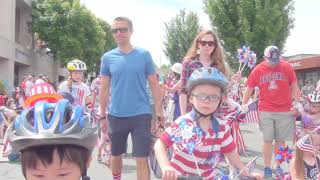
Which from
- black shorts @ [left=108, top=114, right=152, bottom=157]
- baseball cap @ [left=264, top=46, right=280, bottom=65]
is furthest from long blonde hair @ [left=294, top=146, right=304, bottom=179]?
baseball cap @ [left=264, top=46, right=280, bottom=65]

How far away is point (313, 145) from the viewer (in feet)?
19.1

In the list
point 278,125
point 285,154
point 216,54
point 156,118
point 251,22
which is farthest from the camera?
point 251,22

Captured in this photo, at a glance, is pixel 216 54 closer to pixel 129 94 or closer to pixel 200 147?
pixel 129 94

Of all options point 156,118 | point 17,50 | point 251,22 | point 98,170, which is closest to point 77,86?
point 98,170

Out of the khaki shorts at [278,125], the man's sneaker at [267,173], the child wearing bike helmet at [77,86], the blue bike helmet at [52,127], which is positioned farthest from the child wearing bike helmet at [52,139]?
the child wearing bike helmet at [77,86]

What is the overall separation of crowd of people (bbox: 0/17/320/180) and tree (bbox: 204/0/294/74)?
25538 millimetres

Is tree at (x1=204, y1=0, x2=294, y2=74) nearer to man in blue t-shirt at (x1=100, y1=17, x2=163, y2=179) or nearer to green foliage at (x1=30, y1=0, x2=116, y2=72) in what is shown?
green foliage at (x1=30, y1=0, x2=116, y2=72)

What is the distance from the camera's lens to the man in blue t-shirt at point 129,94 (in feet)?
20.1

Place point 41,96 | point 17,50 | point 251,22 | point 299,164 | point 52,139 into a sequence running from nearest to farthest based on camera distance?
1. point 52,139
2. point 41,96
3. point 299,164
4. point 251,22
5. point 17,50

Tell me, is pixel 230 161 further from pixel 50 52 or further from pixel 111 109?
pixel 50 52

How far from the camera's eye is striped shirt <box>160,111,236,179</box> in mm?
3854

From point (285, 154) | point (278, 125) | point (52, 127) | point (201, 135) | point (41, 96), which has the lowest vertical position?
point (285, 154)

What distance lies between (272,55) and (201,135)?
4524 millimetres

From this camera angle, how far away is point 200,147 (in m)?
3.88
